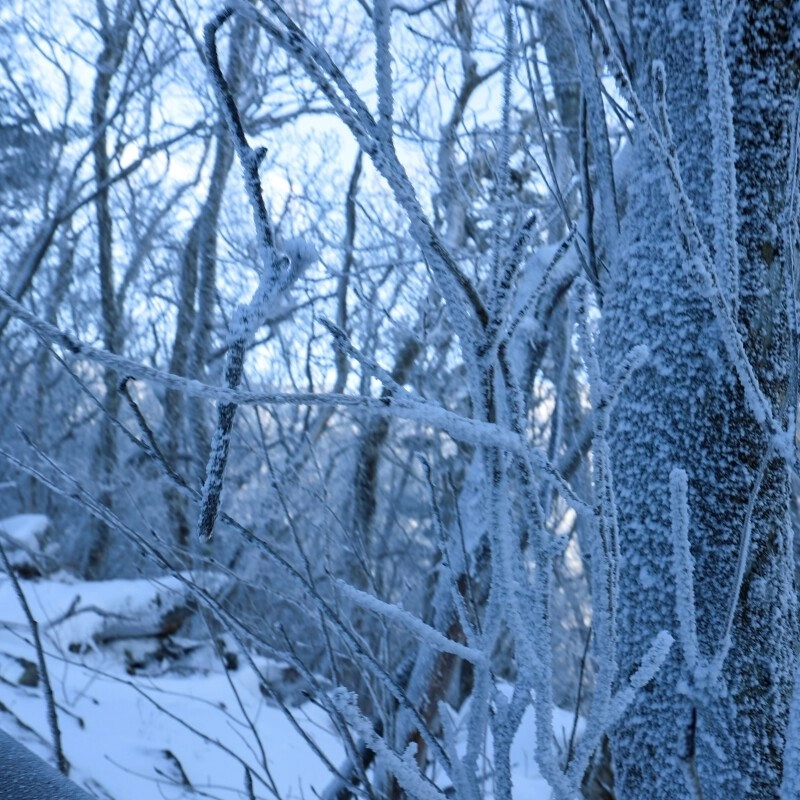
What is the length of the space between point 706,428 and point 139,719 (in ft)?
11.0

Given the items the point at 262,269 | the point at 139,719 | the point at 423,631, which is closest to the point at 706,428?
the point at 423,631

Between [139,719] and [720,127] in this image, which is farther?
[139,719]

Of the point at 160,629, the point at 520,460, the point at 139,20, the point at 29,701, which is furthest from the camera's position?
the point at 139,20

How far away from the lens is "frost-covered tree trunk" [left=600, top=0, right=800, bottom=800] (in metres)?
1.30

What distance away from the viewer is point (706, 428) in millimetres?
1361

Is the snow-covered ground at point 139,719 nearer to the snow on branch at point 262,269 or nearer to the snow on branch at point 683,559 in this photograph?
the snow on branch at point 683,559

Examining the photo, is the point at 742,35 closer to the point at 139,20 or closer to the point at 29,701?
the point at 29,701

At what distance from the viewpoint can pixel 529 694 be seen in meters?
0.89

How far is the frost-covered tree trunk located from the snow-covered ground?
1.05ft

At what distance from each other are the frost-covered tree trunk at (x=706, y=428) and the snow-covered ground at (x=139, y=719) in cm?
32

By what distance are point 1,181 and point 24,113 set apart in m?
1.72

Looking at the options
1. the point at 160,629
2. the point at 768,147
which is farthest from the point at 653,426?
the point at 160,629

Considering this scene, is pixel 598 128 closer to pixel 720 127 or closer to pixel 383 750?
pixel 720 127

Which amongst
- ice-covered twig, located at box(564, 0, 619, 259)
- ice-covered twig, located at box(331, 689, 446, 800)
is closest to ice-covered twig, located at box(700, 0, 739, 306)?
ice-covered twig, located at box(564, 0, 619, 259)
